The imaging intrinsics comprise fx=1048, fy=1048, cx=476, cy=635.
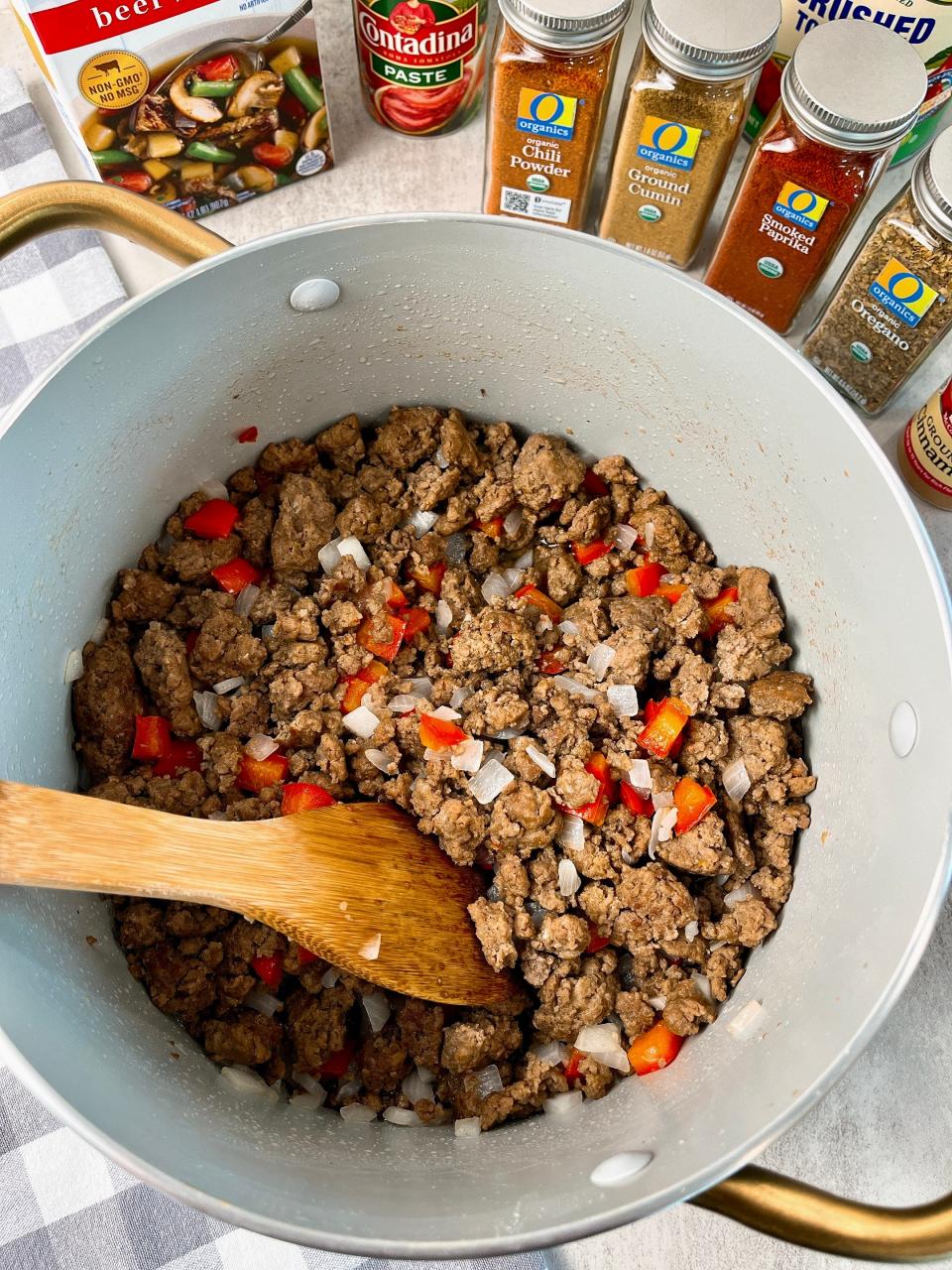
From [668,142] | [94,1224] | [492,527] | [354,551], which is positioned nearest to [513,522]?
[492,527]

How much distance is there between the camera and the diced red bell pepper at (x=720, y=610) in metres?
1.53

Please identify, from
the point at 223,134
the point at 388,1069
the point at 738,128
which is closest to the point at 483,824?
the point at 388,1069

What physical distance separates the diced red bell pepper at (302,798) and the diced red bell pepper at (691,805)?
47cm

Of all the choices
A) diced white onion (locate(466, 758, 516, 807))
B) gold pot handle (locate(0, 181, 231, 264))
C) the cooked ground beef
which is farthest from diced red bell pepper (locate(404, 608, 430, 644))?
gold pot handle (locate(0, 181, 231, 264))

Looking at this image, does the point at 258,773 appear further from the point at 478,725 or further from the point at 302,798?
the point at 478,725

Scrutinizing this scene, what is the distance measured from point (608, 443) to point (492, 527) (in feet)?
0.71

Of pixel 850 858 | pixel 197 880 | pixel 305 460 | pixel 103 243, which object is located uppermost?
pixel 103 243

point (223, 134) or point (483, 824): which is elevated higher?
point (223, 134)

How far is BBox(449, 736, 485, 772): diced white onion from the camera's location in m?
1.42

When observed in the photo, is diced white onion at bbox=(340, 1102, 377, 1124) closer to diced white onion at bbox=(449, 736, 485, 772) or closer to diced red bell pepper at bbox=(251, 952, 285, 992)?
diced red bell pepper at bbox=(251, 952, 285, 992)

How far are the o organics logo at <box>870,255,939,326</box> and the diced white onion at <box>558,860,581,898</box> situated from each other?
94 cm

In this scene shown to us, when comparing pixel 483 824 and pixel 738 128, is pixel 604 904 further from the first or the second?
pixel 738 128

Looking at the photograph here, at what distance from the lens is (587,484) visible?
1.62m

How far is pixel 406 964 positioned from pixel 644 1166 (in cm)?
36
